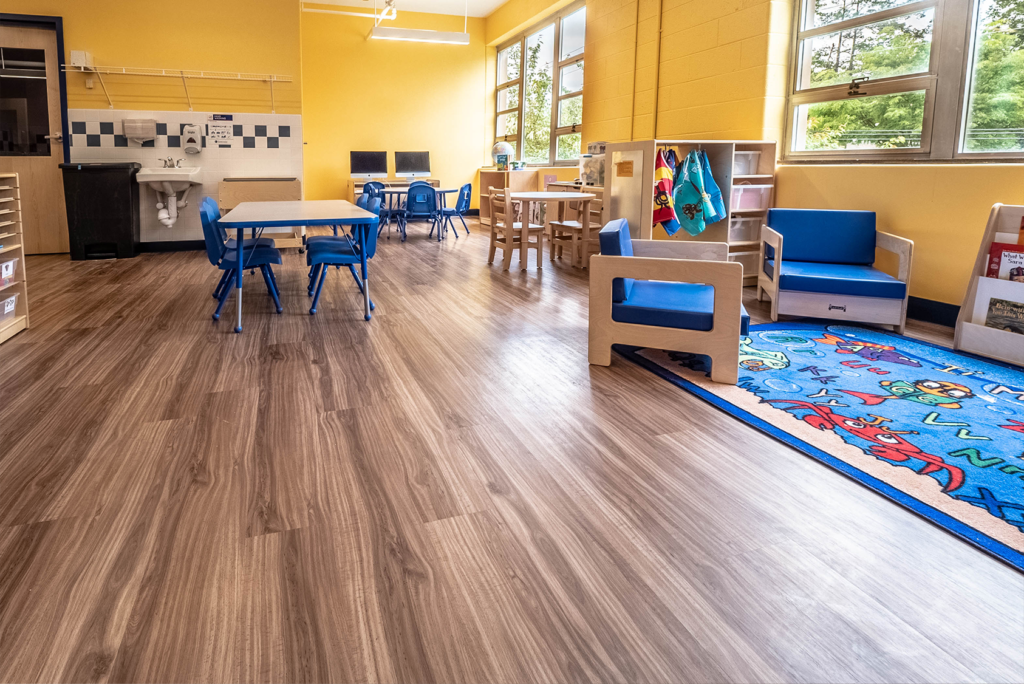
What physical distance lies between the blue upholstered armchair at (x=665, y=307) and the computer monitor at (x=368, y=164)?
25.2 feet

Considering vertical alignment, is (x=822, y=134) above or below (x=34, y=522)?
above

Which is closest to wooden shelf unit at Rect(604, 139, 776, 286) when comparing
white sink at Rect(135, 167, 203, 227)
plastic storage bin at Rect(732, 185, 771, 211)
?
plastic storage bin at Rect(732, 185, 771, 211)

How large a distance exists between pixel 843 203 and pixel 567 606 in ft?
13.4

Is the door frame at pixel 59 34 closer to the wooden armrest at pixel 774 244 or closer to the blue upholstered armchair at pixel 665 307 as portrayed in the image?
the blue upholstered armchair at pixel 665 307

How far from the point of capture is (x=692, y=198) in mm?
5094

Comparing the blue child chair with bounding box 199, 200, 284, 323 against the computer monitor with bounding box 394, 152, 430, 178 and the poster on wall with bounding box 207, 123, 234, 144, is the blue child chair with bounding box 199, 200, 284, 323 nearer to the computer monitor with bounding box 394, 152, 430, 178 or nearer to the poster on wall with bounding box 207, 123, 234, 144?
the poster on wall with bounding box 207, 123, 234, 144

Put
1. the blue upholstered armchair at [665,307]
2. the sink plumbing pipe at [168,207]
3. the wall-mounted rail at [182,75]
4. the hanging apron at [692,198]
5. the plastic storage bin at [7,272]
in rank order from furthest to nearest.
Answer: the sink plumbing pipe at [168,207] < the wall-mounted rail at [182,75] < the hanging apron at [692,198] < the plastic storage bin at [7,272] < the blue upholstered armchair at [665,307]

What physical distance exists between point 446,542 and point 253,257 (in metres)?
2.96

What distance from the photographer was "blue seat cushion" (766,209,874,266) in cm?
427

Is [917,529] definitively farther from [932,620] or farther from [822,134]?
[822,134]

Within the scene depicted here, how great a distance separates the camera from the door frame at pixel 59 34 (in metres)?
6.55

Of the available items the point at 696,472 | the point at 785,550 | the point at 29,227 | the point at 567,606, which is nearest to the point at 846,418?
the point at 696,472

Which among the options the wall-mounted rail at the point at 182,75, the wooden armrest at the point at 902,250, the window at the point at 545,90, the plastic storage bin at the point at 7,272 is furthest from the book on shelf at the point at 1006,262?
the wall-mounted rail at the point at 182,75

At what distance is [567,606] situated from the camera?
1.47m
